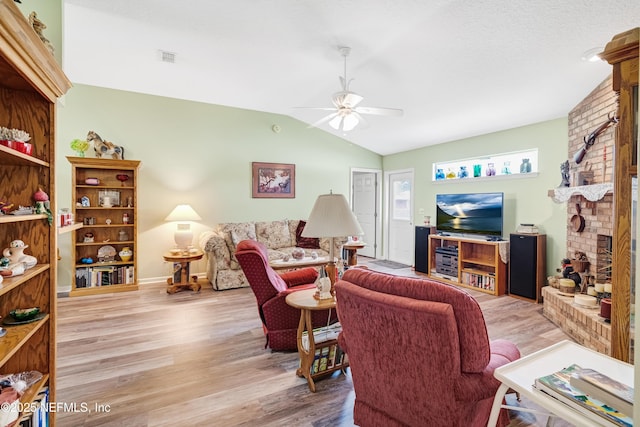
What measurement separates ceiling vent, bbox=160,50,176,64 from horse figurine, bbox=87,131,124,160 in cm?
161

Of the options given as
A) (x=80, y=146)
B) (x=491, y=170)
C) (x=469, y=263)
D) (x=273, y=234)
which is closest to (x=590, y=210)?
(x=491, y=170)

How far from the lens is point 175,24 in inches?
121

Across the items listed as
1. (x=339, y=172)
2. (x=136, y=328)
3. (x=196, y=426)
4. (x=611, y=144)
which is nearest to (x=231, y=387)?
(x=196, y=426)

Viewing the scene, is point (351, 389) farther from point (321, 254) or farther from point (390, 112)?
point (321, 254)

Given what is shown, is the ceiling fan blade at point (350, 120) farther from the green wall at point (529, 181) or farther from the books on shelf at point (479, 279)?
the books on shelf at point (479, 279)

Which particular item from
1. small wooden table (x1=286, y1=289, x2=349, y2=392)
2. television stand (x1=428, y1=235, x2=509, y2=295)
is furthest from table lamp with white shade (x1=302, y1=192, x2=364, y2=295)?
television stand (x1=428, y1=235, x2=509, y2=295)

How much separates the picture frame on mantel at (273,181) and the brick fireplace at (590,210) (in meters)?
4.24

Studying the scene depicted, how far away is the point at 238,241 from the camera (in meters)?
4.88

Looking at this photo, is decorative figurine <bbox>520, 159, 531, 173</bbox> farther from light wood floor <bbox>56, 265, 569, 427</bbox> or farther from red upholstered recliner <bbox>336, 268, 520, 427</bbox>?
red upholstered recliner <bbox>336, 268, 520, 427</bbox>

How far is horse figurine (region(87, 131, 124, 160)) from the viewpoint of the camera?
4.41 m

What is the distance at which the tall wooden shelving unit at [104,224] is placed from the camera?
4336 millimetres

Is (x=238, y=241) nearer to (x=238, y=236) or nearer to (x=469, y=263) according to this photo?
(x=238, y=236)

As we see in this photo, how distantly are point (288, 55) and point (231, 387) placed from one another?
11.0 feet

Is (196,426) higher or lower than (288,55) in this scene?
lower
